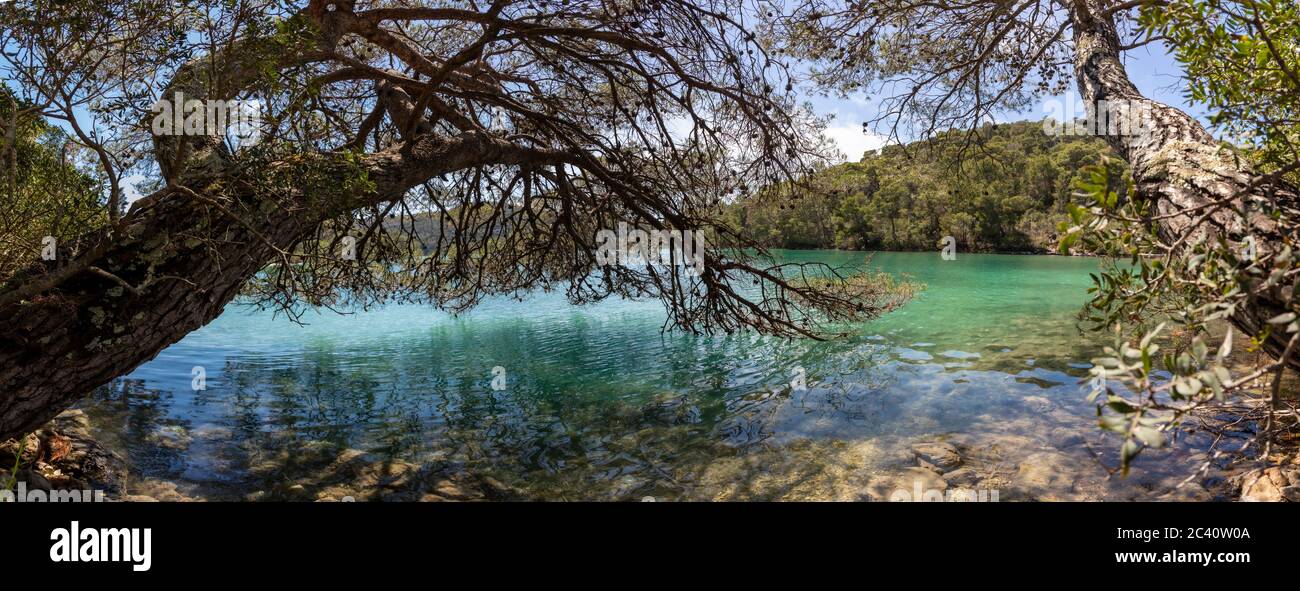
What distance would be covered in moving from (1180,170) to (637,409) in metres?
5.39

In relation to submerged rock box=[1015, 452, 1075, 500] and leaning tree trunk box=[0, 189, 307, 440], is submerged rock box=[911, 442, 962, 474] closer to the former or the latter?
submerged rock box=[1015, 452, 1075, 500]

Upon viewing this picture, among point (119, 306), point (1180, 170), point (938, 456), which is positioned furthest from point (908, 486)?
point (119, 306)

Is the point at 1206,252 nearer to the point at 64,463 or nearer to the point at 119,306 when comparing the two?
the point at 119,306

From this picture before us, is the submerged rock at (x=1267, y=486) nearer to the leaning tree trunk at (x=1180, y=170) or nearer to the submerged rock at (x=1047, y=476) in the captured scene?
the submerged rock at (x=1047, y=476)

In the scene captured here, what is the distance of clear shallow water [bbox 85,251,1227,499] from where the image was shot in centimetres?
530

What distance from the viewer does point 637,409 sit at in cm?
742

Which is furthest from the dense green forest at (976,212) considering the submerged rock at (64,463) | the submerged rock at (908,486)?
the submerged rock at (64,463)

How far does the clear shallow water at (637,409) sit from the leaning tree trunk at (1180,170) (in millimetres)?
2161

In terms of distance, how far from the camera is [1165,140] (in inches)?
172
